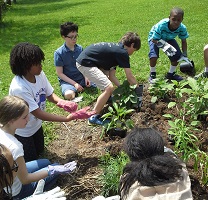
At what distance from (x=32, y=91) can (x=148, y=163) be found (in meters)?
1.64

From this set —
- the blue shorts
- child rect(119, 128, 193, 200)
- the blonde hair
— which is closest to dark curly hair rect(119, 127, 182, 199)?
child rect(119, 128, 193, 200)

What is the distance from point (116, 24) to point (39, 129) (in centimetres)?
844

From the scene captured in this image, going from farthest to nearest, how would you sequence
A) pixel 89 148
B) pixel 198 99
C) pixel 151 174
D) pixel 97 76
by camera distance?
pixel 97 76, pixel 89 148, pixel 198 99, pixel 151 174

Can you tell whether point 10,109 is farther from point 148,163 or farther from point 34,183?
point 148,163

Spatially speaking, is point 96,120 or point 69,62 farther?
point 69,62

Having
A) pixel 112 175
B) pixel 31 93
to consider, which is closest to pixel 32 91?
pixel 31 93

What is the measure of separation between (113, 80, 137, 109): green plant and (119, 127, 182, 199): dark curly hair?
169 cm

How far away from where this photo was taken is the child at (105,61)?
398 centimetres

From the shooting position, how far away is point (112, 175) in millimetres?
2828

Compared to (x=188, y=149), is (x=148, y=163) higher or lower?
higher

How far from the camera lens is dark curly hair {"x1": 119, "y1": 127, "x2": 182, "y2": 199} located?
76.8 inches

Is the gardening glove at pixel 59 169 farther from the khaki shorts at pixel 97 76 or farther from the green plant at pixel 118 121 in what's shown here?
the khaki shorts at pixel 97 76

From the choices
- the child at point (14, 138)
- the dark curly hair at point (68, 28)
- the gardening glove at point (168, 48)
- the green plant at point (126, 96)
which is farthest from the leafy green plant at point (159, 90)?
the child at point (14, 138)

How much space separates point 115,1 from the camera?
1780 cm
